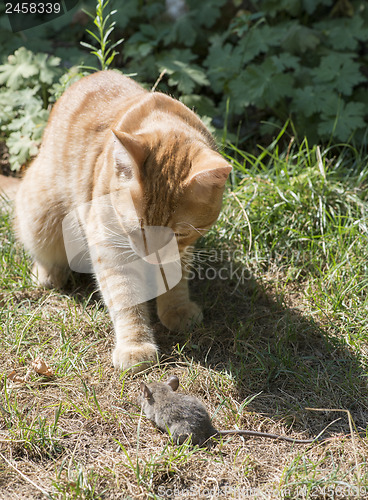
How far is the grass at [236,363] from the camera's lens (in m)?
1.95

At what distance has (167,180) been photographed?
2.24 metres

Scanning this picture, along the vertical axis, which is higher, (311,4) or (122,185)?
(311,4)

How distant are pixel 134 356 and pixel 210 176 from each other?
0.96 meters

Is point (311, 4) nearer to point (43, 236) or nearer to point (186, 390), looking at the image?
point (43, 236)

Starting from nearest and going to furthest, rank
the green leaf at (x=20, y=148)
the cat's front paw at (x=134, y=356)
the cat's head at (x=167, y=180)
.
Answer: the cat's head at (x=167, y=180) → the cat's front paw at (x=134, y=356) → the green leaf at (x=20, y=148)

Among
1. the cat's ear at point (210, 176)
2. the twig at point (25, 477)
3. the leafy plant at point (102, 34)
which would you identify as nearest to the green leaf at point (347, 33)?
the leafy plant at point (102, 34)

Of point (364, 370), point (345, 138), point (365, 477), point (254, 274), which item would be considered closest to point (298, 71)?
point (345, 138)

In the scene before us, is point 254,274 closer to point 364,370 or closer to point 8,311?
point 364,370

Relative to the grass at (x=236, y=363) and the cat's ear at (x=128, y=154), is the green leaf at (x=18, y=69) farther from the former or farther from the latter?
the cat's ear at (x=128, y=154)

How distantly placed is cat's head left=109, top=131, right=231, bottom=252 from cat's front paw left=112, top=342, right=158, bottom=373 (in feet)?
2.00

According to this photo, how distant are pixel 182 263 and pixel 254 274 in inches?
20.9

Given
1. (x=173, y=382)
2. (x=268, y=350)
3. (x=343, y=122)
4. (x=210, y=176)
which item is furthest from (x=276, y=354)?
(x=343, y=122)

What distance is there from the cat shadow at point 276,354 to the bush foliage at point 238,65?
4.69ft

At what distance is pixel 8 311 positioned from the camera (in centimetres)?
277
